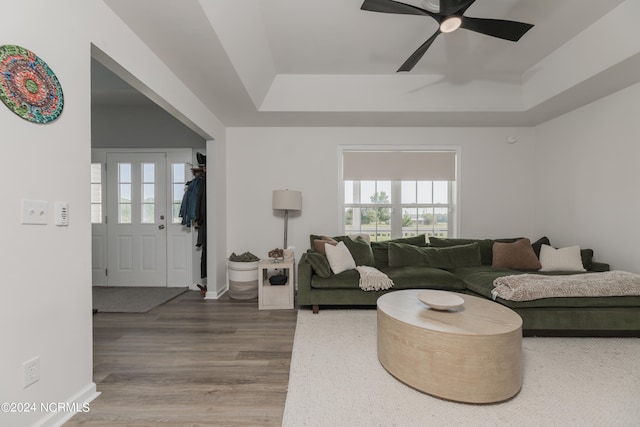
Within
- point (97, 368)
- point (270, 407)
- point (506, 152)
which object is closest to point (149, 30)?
point (97, 368)

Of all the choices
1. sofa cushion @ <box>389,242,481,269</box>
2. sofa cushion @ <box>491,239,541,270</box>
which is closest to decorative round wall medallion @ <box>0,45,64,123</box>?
sofa cushion @ <box>389,242,481,269</box>

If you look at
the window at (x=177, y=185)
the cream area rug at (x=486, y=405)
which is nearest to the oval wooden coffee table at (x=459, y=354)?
the cream area rug at (x=486, y=405)

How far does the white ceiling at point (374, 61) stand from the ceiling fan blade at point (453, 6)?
59 centimetres

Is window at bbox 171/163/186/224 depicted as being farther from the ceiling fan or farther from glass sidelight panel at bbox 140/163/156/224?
the ceiling fan

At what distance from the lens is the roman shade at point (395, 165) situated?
4172mm

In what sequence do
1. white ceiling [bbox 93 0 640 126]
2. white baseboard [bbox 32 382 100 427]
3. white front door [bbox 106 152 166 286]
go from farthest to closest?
white front door [bbox 106 152 166 286] → white ceiling [bbox 93 0 640 126] → white baseboard [bbox 32 382 100 427]

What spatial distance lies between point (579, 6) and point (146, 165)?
5490 millimetres

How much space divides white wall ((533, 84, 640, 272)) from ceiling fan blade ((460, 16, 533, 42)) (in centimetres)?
201

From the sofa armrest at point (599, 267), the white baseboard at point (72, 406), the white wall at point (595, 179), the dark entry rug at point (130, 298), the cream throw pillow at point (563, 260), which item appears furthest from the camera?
the dark entry rug at point (130, 298)

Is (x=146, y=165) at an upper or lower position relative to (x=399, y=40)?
lower

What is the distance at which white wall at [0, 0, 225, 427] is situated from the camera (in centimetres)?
120

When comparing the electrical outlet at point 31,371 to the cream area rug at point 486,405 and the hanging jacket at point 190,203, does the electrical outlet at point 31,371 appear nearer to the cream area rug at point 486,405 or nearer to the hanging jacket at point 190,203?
the cream area rug at point 486,405

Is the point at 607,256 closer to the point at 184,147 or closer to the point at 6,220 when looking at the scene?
the point at 6,220

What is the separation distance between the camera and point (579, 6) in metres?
2.28
